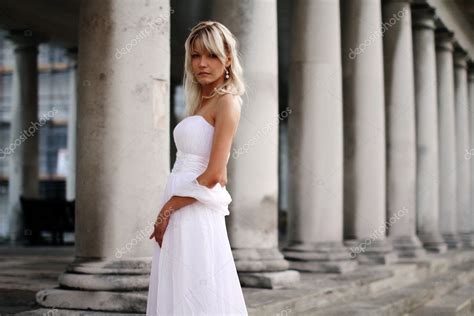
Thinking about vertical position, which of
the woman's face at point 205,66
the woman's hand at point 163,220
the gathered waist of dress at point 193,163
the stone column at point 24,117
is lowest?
the woman's hand at point 163,220

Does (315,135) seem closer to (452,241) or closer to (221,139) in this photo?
(221,139)

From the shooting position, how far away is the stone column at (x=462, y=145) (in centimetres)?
6166

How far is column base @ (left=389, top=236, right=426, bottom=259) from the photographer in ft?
129

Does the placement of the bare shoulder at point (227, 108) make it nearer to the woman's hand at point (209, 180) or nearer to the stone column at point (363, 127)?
the woman's hand at point (209, 180)

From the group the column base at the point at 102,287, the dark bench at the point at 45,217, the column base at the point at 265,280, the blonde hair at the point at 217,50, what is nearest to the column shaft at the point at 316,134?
the column base at the point at 265,280

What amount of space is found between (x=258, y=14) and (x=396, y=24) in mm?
19494

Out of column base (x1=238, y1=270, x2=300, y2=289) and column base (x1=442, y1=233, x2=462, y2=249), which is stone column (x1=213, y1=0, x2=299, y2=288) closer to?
column base (x1=238, y1=270, x2=300, y2=289)

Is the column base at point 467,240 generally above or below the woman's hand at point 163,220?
below

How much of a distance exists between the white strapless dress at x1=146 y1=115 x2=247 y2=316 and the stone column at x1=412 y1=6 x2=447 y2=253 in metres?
38.4

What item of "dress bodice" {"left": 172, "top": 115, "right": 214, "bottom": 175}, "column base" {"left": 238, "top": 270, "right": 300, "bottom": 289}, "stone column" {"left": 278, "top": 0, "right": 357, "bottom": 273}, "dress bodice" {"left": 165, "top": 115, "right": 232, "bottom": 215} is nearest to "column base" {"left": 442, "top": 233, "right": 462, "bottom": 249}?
"stone column" {"left": 278, "top": 0, "right": 357, "bottom": 273}

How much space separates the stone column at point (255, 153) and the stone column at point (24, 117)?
3149 centimetres

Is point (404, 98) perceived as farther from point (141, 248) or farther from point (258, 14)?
point (141, 248)

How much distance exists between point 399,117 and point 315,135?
43.1 ft

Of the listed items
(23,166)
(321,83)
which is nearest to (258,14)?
(321,83)
